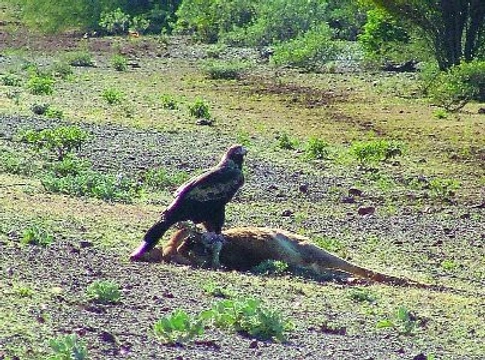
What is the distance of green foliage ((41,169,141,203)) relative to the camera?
1302 centimetres

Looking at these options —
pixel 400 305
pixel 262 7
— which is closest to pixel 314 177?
pixel 400 305

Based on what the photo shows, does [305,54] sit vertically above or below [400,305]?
below

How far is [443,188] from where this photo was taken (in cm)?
1572

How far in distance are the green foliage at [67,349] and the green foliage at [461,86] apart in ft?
54.9

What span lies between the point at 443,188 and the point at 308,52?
661 inches

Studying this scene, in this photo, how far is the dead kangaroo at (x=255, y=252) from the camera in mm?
9961

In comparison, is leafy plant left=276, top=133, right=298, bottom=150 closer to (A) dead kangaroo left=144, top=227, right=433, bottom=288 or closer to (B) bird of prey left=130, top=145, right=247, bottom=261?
(A) dead kangaroo left=144, top=227, right=433, bottom=288

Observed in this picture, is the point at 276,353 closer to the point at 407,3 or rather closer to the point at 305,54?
the point at 407,3

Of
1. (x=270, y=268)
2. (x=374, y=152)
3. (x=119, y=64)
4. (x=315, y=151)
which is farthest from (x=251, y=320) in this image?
(x=119, y=64)

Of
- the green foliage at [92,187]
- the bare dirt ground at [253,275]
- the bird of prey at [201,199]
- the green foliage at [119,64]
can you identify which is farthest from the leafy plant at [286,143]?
the green foliage at [119,64]

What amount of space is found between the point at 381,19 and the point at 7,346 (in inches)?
1012

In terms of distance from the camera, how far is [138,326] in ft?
23.9

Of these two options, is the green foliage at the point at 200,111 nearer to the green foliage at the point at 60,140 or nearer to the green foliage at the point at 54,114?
the green foliage at the point at 54,114

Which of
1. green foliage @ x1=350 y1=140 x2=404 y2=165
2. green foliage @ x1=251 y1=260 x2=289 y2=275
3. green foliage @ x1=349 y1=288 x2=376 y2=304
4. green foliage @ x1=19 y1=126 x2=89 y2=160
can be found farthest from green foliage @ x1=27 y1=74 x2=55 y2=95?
green foliage @ x1=349 y1=288 x2=376 y2=304
